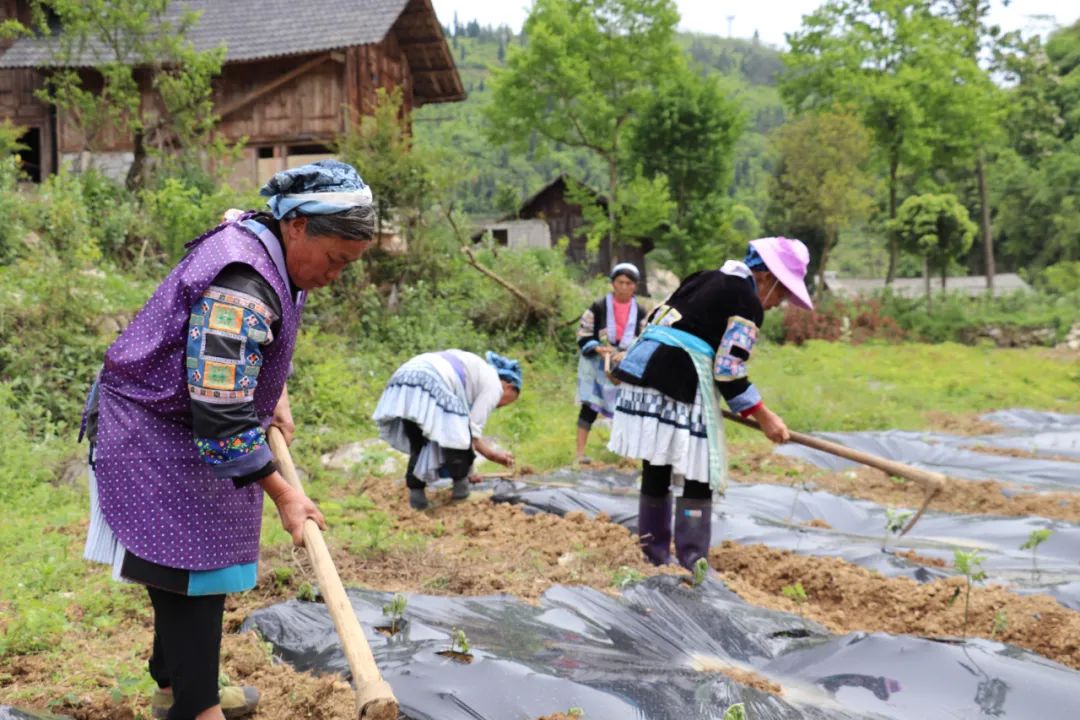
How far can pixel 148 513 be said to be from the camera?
1900 mm

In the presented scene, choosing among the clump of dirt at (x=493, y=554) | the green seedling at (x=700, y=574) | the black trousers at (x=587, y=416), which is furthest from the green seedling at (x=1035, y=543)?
the black trousers at (x=587, y=416)

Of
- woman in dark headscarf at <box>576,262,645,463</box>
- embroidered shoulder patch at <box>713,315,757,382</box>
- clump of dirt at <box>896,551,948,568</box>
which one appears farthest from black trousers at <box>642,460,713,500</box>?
woman in dark headscarf at <box>576,262,645,463</box>

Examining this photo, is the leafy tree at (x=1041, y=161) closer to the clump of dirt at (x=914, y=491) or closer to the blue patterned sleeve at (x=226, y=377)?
the clump of dirt at (x=914, y=491)

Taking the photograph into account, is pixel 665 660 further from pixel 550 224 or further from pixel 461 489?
pixel 550 224

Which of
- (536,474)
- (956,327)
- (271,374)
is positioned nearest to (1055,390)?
(956,327)

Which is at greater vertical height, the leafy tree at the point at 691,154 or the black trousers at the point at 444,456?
the leafy tree at the point at 691,154

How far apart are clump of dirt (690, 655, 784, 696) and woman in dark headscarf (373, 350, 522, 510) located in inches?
95.7

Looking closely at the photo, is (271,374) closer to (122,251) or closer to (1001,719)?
(1001,719)

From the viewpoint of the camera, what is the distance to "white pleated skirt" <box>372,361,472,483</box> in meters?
4.93

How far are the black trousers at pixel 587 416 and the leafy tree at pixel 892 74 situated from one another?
17.7 m

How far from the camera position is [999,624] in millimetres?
3182

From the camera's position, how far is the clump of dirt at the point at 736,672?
2.48 metres

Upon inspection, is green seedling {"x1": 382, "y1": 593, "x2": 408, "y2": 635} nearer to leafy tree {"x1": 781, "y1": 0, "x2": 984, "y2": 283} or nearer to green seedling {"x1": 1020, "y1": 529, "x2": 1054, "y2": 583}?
green seedling {"x1": 1020, "y1": 529, "x2": 1054, "y2": 583}

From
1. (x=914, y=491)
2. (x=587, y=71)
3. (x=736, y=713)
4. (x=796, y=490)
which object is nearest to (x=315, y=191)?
(x=736, y=713)
